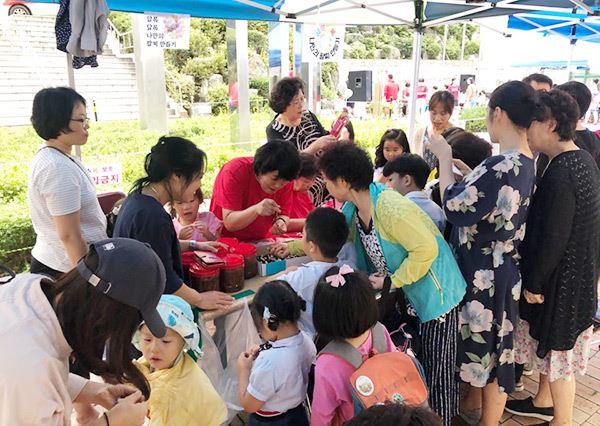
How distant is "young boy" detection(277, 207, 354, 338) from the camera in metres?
1.89

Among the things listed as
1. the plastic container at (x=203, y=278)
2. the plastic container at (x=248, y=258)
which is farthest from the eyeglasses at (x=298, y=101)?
the plastic container at (x=203, y=278)

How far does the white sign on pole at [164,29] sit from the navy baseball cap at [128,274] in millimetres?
2873

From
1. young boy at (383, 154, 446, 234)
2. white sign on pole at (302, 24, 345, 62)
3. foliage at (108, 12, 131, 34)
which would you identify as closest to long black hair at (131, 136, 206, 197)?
young boy at (383, 154, 446, 234)

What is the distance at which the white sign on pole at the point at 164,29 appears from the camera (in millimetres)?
3479

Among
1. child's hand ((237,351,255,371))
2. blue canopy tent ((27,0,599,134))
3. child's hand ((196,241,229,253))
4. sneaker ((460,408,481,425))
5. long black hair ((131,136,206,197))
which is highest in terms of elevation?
blue canopy tent ((27,0,599,134))

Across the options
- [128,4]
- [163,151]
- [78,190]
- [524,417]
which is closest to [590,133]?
[524,417]

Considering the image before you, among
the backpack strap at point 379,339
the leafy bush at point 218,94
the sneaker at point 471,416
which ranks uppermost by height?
the leafy bush at point 218,94

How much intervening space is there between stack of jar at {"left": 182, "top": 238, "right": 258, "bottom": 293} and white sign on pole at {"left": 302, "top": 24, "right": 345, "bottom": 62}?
132 inches

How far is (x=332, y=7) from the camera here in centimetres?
456

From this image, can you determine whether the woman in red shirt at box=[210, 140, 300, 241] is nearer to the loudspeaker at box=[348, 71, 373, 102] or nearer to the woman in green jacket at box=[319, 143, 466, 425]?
the woman in green jacket at box=[319, 143, 466, 425]

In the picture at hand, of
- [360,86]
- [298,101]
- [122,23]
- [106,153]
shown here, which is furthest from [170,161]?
[122,23]

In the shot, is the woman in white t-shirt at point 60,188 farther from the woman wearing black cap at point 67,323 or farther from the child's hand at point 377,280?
the child's hand at point 377,280

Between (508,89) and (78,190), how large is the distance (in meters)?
1.91

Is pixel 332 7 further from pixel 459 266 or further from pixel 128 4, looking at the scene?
pixel 459 266
